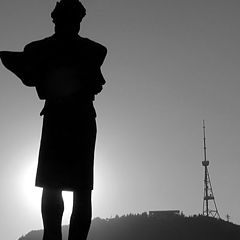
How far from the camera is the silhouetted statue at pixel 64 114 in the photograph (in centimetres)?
580

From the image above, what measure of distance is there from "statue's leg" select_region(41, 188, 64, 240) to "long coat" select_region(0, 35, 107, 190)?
11 cm

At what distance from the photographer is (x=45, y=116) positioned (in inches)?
236

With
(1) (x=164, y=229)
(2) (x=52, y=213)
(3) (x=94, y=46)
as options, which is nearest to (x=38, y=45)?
(3) (x=94, y=46)

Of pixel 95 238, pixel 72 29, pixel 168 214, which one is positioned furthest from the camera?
pixel 168 214

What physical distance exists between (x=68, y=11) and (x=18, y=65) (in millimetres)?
836

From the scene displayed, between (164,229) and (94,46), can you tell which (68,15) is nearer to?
(94,46)

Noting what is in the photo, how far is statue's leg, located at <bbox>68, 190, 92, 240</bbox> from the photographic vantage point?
5.88 m

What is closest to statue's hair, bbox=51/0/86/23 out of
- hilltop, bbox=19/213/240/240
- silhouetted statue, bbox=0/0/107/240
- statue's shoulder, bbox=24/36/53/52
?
silhouetted statue, bbox=0/0/107/240

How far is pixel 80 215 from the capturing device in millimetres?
5898

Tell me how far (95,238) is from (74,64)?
406 ft

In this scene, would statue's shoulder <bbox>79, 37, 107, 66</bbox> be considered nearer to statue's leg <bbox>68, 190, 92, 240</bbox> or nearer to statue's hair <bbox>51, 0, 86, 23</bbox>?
statue's hair <bbox>51, 0, 86, 23</bbox>

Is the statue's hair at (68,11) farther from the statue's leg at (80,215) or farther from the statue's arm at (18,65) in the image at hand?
the statue's leg at (80,215)

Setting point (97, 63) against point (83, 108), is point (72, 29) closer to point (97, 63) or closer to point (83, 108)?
point (97, 63)

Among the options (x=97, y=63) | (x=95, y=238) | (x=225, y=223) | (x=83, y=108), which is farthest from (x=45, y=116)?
(x=225, y=223)
